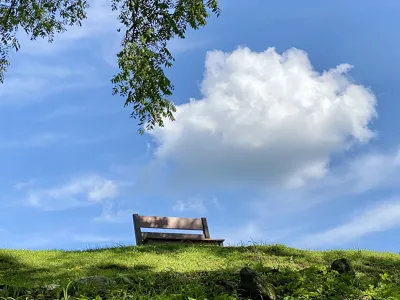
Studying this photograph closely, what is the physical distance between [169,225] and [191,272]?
284 inches

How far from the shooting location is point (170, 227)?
1516 cm

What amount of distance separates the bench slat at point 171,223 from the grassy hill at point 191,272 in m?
1.54

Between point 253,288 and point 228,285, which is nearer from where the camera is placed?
point 253,288

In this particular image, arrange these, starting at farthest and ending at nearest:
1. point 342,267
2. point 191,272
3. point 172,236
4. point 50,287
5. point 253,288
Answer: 1. point 172,236
2. point 191,272
3. point 342,267
4. point 50,287
5. point 253,288

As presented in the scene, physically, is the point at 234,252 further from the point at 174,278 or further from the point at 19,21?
the point at 19,21

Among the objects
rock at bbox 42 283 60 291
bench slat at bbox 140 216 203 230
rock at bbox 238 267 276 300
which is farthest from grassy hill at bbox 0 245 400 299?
bench slat at bbox 140 216 203 230

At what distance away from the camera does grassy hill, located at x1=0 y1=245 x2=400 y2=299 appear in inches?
237

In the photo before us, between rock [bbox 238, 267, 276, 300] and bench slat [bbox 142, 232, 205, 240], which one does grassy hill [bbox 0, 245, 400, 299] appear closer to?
rock [bbox 238, 267, 276, 300]

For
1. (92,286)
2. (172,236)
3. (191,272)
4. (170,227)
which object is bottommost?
(92,286)

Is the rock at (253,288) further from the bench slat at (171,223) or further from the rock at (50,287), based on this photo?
the bench slat at (171,223)

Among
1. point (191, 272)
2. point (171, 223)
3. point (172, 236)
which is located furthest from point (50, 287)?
point (171, 223)

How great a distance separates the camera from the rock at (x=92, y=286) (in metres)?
6.00

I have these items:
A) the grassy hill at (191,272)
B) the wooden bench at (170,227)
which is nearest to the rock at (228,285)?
the grassy hill at (191,272)

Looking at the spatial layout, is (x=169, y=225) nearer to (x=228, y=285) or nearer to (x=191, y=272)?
(x=191, y=272)
